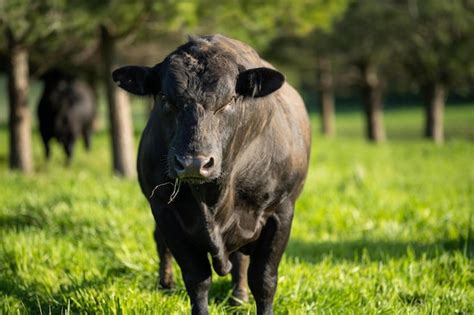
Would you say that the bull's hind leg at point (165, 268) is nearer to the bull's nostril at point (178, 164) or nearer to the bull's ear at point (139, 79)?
the bull's ear at point (139, 79)

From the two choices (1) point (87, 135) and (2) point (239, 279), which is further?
(1) point (87, 135)

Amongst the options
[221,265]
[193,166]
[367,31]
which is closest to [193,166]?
[193,166]

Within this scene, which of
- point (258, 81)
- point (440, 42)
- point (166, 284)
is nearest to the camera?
point (258, 81)

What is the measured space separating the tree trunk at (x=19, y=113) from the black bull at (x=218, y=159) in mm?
7977

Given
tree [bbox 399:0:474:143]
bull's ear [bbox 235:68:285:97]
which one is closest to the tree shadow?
bull's ear [bbox 235:68:285:97]

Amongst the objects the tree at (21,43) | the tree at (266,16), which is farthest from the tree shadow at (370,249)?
the tree at (21,43)

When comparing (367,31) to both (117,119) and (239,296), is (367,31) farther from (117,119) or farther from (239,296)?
(239,296)

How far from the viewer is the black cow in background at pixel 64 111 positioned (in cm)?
1248

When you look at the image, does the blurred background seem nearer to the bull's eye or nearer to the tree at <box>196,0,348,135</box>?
the tree at <box>196,0,348,135</box>

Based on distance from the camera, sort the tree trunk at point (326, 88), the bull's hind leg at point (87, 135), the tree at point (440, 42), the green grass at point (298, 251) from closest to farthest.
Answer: the green grass at point (298, 251) → the bull's hind leg at point (87, 135) → the tree at point (440, 42) → the tree trunk at point (326, 88)

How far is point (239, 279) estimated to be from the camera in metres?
4.06

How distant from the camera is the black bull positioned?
2801 mm

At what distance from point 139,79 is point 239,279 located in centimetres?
163

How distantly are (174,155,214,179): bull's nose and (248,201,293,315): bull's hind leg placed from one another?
915 mm
